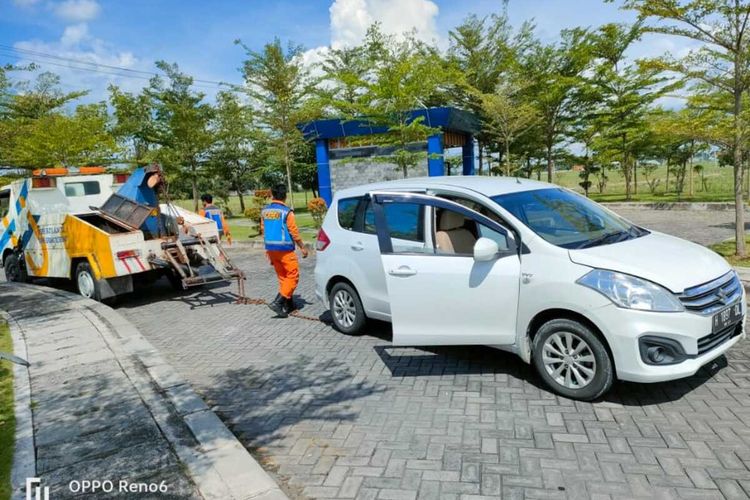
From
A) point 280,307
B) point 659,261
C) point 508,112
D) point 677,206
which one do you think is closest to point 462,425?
point 659,261

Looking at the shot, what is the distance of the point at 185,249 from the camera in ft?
27.8

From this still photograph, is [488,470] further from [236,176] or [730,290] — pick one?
[236,176]

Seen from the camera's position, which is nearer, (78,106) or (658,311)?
(658,311)

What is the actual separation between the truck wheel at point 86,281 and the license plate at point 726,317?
861 cm

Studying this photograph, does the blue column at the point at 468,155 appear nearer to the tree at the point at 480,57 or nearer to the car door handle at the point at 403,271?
the tree at the point at 480,57

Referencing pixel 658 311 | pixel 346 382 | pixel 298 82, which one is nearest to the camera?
pixel 658 311

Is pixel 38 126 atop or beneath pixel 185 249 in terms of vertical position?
atop

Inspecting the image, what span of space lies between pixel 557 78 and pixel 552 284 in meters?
23.3

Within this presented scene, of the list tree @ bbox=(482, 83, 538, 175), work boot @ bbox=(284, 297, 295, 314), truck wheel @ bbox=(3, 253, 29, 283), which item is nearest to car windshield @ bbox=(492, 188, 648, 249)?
work boot @ bbox=(284, 297, 295, 314)

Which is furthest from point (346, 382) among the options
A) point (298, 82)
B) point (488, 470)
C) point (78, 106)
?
point (78, 106)

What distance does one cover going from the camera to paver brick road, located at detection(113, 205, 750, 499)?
2.92 meters

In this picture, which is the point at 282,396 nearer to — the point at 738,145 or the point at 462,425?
the point at 462,425

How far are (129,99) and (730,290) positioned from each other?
27.3 m

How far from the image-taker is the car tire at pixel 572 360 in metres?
3.63
